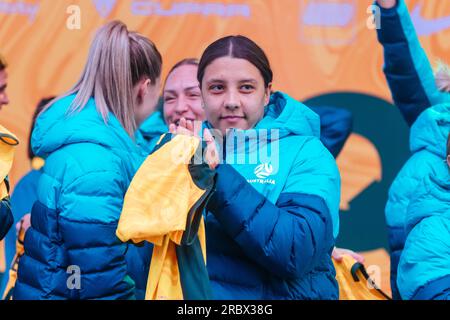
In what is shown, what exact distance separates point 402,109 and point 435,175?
0.69 m

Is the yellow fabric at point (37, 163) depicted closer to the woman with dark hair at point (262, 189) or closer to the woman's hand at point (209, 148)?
the woman with dark hair at point (262, 189)

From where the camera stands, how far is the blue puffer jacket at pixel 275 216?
2.26 metres

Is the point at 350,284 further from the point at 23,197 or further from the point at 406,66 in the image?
the point at 23,197

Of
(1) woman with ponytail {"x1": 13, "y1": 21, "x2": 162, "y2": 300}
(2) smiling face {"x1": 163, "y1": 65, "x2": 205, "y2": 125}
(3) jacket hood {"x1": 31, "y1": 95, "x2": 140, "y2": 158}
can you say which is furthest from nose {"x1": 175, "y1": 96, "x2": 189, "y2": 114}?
(3) jacket hood {"x1": 31, "y1": 95, "x2": 140, "y2": 158}

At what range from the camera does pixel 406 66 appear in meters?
3.31

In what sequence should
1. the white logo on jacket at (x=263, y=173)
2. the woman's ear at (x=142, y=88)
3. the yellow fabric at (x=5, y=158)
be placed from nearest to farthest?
the white logo on jacket at (x=263, y=173), the yellow fabric at (x=5, y=158), the woman's ear at (x=142, y=88)

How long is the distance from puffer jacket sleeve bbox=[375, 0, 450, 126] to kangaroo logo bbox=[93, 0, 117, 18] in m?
1.42

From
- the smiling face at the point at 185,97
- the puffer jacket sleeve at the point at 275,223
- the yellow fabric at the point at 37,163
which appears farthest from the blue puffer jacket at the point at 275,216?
the yellow fabric at the point at 37,163

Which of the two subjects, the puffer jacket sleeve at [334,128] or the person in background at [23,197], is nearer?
the puffer jacket sleeve at [334,128]

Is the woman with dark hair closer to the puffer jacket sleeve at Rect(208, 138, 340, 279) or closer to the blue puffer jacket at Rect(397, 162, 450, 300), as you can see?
the puffer jacket sleeve at Rect(208, 138, 340, 279)

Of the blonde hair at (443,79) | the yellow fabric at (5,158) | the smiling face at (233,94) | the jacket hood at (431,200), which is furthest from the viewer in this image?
the blonde hair at (443,79)

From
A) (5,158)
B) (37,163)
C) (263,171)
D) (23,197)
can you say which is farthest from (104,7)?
(263,171)

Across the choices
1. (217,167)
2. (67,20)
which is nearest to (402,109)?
(217,167)

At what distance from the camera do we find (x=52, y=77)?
425 cm
